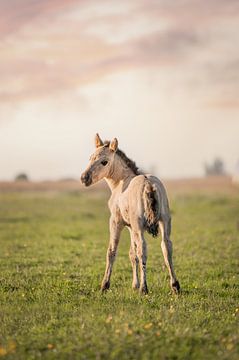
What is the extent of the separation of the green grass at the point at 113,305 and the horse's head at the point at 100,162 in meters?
2.49

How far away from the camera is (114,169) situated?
1177 cm

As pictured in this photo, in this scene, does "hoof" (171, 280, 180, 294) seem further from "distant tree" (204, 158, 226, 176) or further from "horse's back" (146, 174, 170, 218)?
"distant tree" (204, 158, 226, 176)

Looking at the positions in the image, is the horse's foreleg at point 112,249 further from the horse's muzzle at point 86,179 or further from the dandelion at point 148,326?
the dandelion at point 148,326

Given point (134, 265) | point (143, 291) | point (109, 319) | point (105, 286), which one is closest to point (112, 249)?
point (134, 265)

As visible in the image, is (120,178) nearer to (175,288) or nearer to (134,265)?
(134,265)

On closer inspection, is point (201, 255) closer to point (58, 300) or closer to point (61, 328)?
point (58, 300)

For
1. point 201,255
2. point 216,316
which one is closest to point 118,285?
point 216,316

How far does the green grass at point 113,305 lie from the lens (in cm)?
730

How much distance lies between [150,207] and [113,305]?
6.77ft

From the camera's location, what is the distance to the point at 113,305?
9695mm

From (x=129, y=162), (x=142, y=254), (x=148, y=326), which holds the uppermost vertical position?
(x=129, y=162)

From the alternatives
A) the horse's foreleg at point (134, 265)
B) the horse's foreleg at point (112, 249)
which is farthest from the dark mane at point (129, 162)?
the horse's foreleg at point (134, 265)

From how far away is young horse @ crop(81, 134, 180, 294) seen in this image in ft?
34.3

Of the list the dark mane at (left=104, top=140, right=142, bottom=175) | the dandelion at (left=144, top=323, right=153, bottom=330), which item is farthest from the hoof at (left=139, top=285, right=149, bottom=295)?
the dark mane at (left=104, top=140, right=142, bottom=175)
